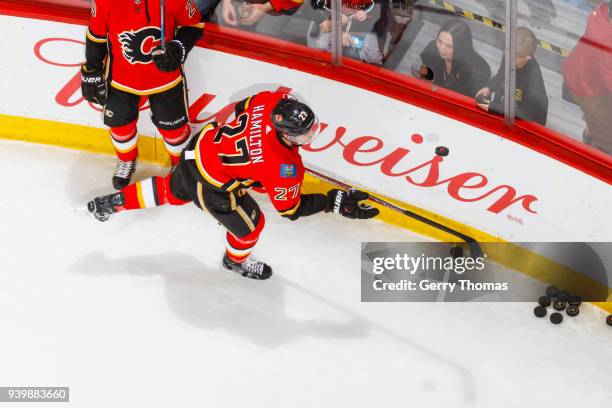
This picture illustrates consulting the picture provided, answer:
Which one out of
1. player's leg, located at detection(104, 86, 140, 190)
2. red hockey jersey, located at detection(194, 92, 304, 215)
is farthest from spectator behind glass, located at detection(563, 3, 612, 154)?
player's leg, located at detection(104, 86, 140, 190)

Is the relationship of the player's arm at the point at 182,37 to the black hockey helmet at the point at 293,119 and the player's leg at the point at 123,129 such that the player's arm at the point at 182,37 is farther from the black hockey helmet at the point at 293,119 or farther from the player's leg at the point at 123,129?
the black hockey helmet at the point at 293,119

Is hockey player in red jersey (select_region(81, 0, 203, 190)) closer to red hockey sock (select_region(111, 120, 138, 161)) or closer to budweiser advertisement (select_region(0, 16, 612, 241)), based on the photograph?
red hockey sock (select_region(111, 120, 138, 161))

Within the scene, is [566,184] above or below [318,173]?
above

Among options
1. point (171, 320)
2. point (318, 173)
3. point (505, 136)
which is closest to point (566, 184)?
point (505, 136)

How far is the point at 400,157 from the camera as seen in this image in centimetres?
421

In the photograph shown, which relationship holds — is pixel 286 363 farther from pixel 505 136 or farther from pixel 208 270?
pixel 505 136

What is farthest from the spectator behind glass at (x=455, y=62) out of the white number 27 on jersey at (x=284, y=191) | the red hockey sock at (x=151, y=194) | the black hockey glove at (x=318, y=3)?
the red hockey sock at (x=151, y=194)

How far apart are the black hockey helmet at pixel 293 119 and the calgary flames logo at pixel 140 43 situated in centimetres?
81

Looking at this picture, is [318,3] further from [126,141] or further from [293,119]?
A: [126,141]

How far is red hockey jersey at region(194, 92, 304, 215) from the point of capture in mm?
3504

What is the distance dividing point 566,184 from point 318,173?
1071 millimetres

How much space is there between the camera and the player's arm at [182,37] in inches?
154

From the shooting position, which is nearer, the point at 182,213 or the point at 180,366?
the point at 180,366

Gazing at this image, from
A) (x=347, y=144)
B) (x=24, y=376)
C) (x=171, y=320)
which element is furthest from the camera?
(x=347, y=144)
